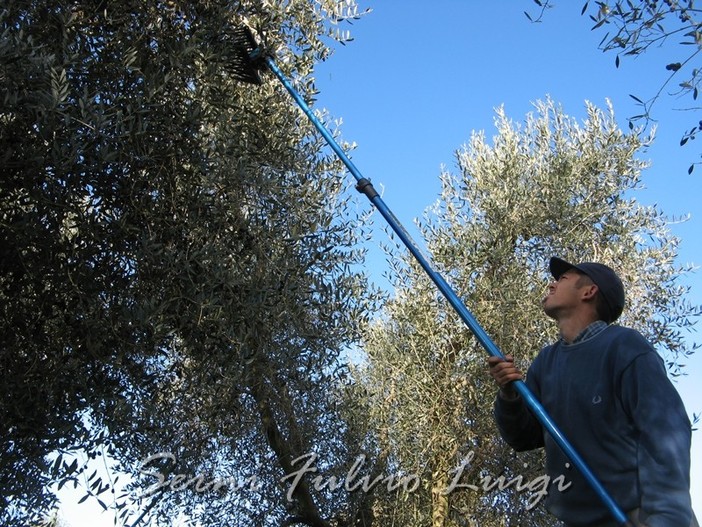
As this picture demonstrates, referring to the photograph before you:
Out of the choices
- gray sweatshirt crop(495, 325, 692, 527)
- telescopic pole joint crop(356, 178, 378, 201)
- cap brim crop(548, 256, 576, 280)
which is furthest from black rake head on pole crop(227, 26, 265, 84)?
gray sweatshirt crop(495, 325, 692, 527)

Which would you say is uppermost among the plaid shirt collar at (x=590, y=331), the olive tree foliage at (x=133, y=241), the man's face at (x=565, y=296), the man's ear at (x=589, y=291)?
the olive tree foliage at (x=133, y=241)

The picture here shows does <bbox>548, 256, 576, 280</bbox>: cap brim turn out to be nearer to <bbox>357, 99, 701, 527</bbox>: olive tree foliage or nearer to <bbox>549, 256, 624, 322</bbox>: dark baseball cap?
<bbox>549, 256, 624, 322</bbox>: dark baseball cap

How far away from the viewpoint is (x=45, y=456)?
20.4 ft

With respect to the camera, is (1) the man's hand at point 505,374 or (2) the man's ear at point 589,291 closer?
(1) the man's hand at point 505,374

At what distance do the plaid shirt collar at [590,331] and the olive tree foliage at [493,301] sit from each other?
262 inches

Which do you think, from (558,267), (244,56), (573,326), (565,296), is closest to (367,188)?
(558,267)

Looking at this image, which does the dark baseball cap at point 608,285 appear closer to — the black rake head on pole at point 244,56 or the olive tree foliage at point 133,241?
the olive tree foliage at point 133,241

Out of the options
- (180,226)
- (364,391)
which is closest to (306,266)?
(180,226)

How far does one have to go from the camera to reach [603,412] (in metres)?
3.41

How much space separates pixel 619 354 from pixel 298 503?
26.4 feet

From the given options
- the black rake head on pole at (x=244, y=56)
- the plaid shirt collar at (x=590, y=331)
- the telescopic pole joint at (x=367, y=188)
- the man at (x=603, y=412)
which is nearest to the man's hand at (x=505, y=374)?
the man at (x=603, y=412)

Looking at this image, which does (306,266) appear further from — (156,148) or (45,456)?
(45,456)

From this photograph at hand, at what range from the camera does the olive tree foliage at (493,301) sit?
1077 cm

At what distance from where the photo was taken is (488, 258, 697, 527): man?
3.12 meters
